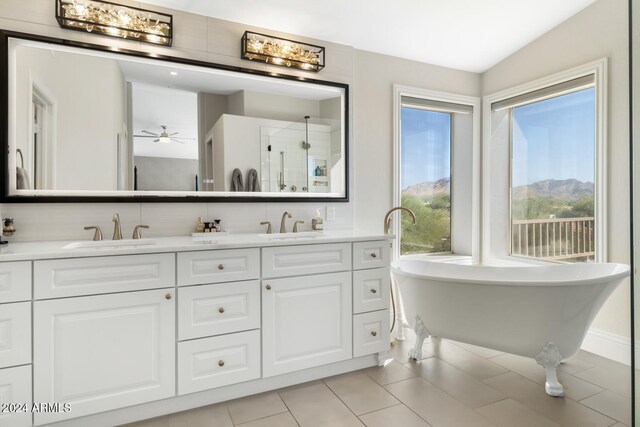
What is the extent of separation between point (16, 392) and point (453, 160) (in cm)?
368

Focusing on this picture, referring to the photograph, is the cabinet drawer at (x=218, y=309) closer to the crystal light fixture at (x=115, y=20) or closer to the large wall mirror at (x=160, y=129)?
the large wall mirror at (x=160, y=129)

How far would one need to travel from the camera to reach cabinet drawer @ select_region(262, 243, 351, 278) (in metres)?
2.18

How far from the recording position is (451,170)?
381 cm

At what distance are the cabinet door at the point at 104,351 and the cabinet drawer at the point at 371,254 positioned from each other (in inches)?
44.1

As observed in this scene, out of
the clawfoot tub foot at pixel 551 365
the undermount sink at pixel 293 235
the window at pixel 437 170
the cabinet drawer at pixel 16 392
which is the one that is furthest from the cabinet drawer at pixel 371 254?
the cabinet drawer at pixel 16 392

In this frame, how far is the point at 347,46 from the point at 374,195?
122cm

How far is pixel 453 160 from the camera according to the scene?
12.5ft

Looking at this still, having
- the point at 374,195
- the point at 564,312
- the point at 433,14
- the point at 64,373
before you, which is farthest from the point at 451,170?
the point at 64,373

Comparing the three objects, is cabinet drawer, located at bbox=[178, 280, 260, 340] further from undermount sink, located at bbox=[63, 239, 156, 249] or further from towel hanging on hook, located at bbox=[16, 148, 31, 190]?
towel hanging on hook, located at bbox=[16, 148, 31, 190]

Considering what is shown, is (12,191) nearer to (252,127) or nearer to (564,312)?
(252,127)

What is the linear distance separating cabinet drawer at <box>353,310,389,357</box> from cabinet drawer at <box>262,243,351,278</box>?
37cm

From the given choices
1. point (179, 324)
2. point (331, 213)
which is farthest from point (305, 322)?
point (331, 213)

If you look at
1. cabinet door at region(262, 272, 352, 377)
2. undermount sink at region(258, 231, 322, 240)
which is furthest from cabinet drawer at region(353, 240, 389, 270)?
undermount sink at region(258, 231, 322, 240)

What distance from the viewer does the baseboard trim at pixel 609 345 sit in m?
2.59
